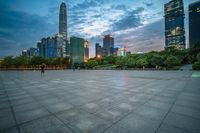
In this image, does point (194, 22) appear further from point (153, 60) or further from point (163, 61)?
point (153, 60)

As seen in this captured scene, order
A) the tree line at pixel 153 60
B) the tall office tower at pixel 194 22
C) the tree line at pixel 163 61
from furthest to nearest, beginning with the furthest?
the tall office tower at pixel 194 22, the tree line at pixel 153 60, the tree line at pixel 163 61

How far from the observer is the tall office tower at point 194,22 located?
610ft

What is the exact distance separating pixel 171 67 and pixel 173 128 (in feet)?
138

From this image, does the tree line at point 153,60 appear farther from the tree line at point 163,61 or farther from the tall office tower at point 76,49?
the tall office tower at point 76,49

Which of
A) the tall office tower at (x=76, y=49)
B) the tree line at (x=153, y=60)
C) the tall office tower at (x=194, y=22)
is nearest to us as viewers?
the tree line at (x=153, y=60)

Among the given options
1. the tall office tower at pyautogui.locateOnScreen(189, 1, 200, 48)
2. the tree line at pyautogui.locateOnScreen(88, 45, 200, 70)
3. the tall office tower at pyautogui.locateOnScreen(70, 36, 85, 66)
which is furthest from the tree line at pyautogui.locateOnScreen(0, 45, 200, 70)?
the tall office tower at pyautogui.locateOnScreen(189, 1, 200, 48)

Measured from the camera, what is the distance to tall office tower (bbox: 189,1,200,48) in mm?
185900

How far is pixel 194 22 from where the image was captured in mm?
192250

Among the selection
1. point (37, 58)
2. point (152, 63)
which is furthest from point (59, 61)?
point (152, 63)

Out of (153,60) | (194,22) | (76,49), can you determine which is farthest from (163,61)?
(194,22)

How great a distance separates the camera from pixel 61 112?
4180mm

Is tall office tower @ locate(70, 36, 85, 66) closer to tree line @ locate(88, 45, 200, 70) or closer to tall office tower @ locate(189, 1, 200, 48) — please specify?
tree line @ locate(88, 45, 200, 70)

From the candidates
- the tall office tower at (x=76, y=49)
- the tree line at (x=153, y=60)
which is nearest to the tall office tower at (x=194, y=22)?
the tree line at (x=153, y=60)

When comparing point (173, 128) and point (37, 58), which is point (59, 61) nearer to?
point (37, 58)
